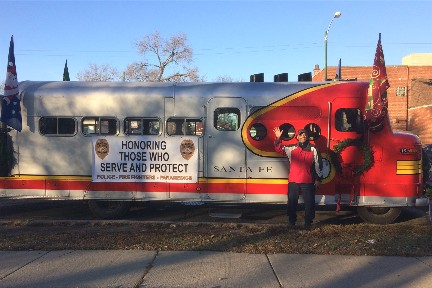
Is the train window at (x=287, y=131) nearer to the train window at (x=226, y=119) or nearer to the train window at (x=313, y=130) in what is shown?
the train window at (x=313, y=130)

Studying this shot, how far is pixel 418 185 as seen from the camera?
7684mm

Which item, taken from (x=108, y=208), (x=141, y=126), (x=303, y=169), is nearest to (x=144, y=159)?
(x=141, y=126)

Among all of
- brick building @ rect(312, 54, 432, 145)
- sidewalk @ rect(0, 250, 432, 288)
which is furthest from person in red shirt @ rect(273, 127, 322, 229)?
brick building @ rect(312, 54, 432, 145)

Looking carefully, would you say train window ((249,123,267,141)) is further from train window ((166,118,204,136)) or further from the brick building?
the brick building

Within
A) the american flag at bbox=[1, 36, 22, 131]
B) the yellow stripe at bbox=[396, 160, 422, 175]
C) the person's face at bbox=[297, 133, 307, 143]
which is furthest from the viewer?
the american flag at bbox=[1, 36, 22, 131]

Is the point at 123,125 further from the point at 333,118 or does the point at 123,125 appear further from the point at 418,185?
the point at 418,185

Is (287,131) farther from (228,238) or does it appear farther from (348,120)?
(228,238)

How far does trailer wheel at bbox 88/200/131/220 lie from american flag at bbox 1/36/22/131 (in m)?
2.14

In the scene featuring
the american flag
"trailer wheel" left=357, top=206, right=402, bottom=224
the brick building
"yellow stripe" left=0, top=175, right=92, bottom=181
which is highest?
the brick building

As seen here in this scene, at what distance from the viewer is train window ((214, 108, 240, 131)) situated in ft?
25.9

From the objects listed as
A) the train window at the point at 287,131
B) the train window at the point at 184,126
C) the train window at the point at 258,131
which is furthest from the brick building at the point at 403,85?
the train window at the point at 184,126

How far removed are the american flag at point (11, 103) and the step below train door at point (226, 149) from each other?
3727 millimetres

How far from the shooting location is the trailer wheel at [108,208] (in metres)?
8.47

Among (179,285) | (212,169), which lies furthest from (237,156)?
(179,285)
